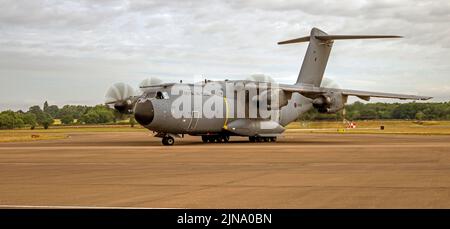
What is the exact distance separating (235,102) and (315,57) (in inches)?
297

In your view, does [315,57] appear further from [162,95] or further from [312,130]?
[312,130]

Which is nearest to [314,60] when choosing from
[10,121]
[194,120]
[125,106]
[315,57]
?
[315,57]

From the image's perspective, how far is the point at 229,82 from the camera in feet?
127

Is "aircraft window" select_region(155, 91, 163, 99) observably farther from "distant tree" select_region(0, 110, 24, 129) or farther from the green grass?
"distant tree" select_region(0, 110, 24, 129)

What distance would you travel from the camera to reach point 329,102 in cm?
3741

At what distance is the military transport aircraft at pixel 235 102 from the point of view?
33750 mm

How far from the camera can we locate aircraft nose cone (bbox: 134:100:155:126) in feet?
106

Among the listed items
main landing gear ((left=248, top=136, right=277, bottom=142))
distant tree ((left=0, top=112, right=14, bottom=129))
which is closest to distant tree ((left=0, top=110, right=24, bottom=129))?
distant tree ((left=0, top=112, right=14, bottom=129))

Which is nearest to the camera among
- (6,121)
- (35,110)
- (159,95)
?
(159,95)

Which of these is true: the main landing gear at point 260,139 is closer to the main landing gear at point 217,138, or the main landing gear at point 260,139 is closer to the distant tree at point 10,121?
the main landing gear at point 217,138

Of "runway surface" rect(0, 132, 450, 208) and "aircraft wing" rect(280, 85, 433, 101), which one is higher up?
"aircraft wing" rect(280, 85, 433, 101)

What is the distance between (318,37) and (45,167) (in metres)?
26.8
